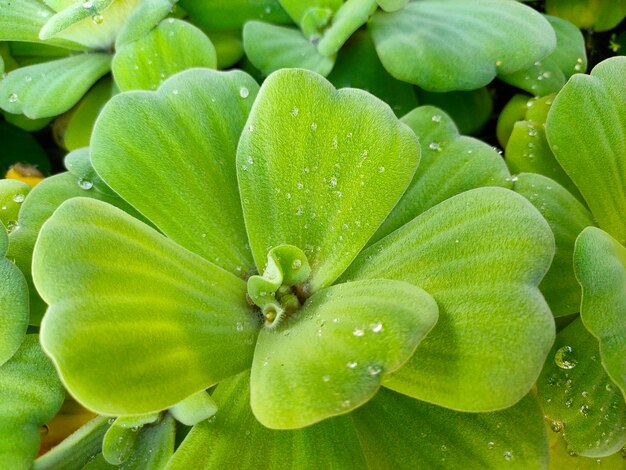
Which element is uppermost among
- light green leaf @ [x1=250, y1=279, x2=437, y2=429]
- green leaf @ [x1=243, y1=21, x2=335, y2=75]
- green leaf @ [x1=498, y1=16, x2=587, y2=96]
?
green leaf @ [x1=243, y1=21, x2=335, y2=75]

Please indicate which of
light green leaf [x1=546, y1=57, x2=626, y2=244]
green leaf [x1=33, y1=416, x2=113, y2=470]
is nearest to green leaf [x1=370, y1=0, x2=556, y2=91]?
light green leaf [x1=546, y1=57, x2=626, y2=244]

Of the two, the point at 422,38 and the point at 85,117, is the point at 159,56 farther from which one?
the point at 422,38

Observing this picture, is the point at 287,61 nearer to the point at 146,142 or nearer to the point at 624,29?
the point at 146,142

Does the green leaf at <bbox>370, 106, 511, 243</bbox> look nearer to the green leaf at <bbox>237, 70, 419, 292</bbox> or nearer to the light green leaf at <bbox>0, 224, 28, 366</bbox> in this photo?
the green leaf at <bbox>237, 70, 419, 292</bbox>

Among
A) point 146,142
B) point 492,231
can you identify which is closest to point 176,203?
point 146,142

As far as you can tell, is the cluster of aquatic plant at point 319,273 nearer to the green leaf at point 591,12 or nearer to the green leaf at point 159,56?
the green leaf at point 159,56

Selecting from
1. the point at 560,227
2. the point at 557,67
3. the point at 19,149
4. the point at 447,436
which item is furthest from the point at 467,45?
the point at 19,149

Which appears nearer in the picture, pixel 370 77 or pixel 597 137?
pixel 597 137
